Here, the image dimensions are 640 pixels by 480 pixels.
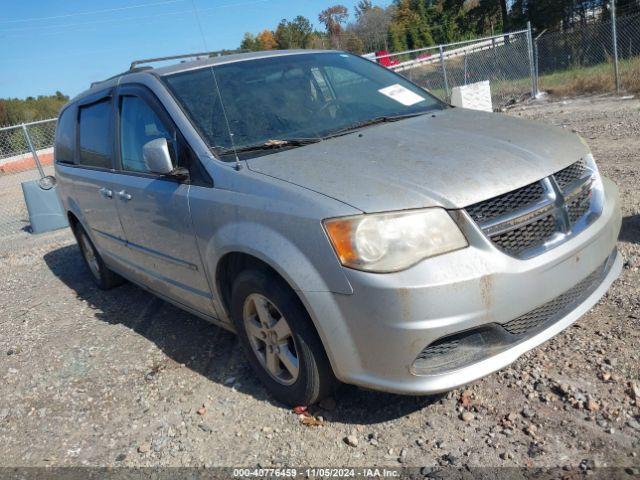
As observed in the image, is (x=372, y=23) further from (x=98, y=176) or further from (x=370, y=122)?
(x=370, y=122)

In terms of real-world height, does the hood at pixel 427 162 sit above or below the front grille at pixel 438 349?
above

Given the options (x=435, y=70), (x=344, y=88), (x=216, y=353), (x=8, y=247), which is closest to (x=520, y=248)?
(x=344, y=88)

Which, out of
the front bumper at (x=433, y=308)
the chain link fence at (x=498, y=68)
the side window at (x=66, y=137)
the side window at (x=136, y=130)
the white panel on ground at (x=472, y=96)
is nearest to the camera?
the front bumper at (x=433, y=308)

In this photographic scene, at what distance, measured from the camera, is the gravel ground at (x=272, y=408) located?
2.52 m

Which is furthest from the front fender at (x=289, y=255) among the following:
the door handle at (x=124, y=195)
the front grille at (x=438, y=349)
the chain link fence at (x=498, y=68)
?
the chain link fence at (x=498, y=68)

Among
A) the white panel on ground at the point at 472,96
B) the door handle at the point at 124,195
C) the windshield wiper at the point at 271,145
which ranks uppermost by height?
the windshield wiper at the point at 271,145

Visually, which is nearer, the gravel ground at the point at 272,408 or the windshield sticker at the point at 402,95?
the gravel ground at the point at 272,408

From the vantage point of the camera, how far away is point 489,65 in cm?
1680

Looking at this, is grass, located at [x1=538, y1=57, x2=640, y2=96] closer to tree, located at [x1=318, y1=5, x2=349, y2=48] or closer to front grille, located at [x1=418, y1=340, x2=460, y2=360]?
front grille, located at [x1=418, y1=340, x2=460, y2=360]

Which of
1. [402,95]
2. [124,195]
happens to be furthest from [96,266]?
[402,95]

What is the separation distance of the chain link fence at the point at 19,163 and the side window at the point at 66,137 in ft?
13.3

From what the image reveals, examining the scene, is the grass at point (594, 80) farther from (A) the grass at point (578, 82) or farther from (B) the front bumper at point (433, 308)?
(B) the front bumper at point (433, 308)

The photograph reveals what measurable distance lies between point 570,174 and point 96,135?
3.50 meters

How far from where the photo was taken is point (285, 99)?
3469 mm
